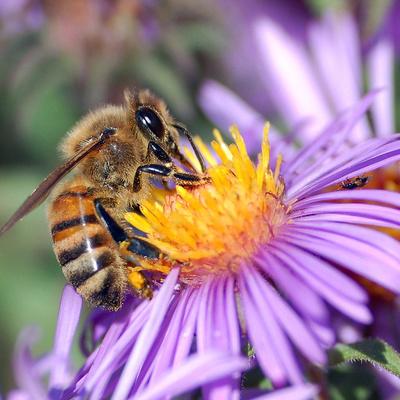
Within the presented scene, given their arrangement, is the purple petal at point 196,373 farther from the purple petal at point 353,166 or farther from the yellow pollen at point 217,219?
the purple petal at point 353,166

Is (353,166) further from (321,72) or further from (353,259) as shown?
(321,72)

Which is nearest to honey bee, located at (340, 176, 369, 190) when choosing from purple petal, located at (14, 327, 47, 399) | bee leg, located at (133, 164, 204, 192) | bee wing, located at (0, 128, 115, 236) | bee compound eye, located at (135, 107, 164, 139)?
bee leg, located at (133, 164, 204, 192)

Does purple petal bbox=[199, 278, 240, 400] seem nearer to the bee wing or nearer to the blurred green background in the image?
the bee wing

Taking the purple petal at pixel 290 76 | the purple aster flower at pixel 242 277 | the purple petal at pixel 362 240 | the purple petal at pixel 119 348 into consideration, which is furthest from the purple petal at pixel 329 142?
the purple petal at pixel 290 76

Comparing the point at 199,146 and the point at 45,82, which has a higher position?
the point at 45,82

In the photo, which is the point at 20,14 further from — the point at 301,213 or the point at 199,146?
the point at 301,213

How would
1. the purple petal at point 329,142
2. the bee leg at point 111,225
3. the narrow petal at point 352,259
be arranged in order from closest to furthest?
the narrow petal at point 352,259
the bee leg at point 111,225
the purple petal at point 329,142

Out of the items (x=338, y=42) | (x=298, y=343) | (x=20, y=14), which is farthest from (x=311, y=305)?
(x=20, y=14)
